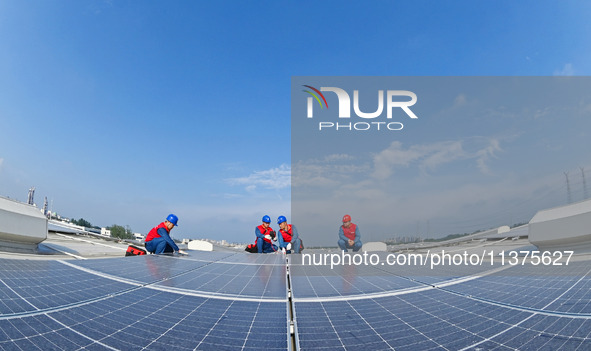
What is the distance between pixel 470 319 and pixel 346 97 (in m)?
9.04

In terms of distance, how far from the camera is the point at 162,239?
8406mm

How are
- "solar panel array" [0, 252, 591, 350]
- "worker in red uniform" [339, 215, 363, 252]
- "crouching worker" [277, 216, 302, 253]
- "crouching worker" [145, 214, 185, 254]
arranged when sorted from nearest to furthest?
1. "solar panel array" [0, 252, 591, 350]
2. "crouching worker" [145, 214, 185, 254]
3. "worker in red uniform" [339, 215, 363, 252]
4. "crouching worker" [277, 216, 302, 253]

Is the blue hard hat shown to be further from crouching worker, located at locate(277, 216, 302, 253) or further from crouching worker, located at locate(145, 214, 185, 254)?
crouching worker, located at locate(277, 216, 302, 253)

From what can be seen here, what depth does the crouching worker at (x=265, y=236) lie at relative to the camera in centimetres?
1238

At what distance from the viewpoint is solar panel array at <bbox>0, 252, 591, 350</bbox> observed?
1679mm

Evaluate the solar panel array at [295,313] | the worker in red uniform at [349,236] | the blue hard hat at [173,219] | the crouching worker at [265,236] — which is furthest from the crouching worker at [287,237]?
the solar panel array at [295,313]

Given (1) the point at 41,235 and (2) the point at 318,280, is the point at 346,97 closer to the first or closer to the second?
(2) the point at 318,280

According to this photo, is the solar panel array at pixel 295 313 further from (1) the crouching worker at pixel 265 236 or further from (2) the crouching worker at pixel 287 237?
(2) the crouching worker at pixel 287 237

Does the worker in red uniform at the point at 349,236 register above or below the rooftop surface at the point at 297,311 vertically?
below

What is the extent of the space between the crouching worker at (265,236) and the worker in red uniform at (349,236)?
4.08 m

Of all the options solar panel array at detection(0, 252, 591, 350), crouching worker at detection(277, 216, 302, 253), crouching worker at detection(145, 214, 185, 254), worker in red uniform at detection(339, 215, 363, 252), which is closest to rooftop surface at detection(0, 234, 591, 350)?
solar panel array at detection(0, 252, 591, 350)

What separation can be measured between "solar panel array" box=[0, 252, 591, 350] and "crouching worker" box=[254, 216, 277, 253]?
9.11 m

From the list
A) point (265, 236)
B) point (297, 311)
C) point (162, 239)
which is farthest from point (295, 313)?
point (265, 236)

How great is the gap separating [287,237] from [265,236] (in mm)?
1817
